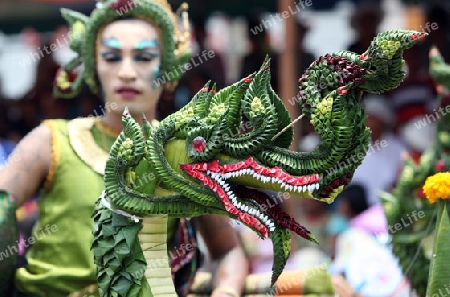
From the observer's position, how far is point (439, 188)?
2541 mm

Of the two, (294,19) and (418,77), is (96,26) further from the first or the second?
(418,77)

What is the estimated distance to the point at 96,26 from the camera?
3305 millimetres

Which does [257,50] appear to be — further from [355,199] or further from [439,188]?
[439,188]

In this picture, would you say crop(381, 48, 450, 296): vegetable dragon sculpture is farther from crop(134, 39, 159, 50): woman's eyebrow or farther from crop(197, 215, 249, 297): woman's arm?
crop(134, 39, 159, 50): woman's eyebrow

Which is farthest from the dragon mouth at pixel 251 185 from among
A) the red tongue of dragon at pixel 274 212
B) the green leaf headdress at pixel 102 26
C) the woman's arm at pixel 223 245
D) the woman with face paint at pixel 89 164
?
the green leaf headdress at pixel 102 26

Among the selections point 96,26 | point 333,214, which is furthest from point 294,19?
point 96,26

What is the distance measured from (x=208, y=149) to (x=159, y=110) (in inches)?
51.2

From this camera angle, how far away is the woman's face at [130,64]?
3234mm

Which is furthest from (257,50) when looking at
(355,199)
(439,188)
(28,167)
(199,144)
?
(199,144)

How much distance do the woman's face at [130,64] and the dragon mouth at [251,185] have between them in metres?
1.03

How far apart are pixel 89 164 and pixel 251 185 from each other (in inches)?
39.9

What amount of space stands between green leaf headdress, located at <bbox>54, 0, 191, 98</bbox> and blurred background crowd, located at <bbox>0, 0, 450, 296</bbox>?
0.75 m

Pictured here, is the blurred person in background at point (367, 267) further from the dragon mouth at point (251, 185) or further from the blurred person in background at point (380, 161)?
the dragon mouth at point (251, 185)

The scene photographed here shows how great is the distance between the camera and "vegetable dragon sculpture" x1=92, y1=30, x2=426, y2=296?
2.09 metres
